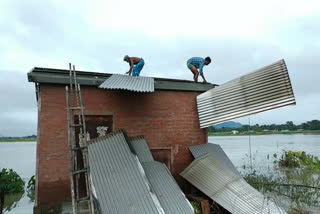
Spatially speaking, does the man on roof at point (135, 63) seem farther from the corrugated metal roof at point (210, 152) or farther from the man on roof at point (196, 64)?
the corrugated metal roof at point (210, 152)

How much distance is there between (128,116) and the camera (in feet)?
25.0

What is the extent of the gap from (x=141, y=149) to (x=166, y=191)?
4.91ft

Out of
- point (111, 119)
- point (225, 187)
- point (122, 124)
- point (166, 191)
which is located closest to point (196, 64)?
point (122, 124)

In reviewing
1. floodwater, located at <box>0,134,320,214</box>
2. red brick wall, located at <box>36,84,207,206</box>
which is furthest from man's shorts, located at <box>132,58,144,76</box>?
floodwater, located at <box>0,134,320,214</box>

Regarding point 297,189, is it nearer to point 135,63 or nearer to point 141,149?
point 141,149

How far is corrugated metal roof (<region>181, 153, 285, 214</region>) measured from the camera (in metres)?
6.19

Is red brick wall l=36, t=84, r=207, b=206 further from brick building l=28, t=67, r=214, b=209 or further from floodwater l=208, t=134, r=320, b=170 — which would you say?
floodwater l=208, t=134, r=320, b=170

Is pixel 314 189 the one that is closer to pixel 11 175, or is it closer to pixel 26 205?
pixel 26 205

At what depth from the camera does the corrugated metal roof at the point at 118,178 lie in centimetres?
485

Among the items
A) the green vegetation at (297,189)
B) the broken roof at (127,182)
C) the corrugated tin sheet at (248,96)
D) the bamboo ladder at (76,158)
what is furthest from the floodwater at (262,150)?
the bamboo ladder at (76,158)

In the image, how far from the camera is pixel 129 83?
697 cm

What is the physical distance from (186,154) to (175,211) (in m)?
3.25

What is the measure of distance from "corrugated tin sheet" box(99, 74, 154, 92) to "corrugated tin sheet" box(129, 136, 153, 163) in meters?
1.46

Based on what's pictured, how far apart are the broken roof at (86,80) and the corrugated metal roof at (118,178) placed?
1.98 m
